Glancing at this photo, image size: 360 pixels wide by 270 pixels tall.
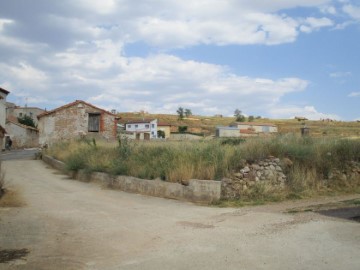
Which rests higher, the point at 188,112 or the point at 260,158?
the point at 188,112

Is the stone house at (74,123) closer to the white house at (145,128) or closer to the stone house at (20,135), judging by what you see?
the stone house at (20,135)

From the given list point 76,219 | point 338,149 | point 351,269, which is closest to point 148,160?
point 76,219

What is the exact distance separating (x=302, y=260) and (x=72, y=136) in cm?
4365

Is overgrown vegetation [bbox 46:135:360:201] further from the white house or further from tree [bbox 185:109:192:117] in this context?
tree [bbox 185:109:192:117]

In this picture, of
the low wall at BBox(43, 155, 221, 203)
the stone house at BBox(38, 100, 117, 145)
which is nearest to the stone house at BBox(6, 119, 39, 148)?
the stone house at BBox(38, 100, 117, 145)

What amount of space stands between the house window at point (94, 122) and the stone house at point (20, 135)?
28.5m

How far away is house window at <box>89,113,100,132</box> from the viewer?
48.8m

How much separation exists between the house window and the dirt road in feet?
119

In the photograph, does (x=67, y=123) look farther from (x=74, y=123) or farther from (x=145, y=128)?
(x=145, y=128)

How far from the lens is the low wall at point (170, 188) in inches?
534

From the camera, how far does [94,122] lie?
49.1 metres

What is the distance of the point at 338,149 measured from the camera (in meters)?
16.5

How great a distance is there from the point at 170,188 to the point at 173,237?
6001mm

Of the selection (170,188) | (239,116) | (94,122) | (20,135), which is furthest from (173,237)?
(239,116)
